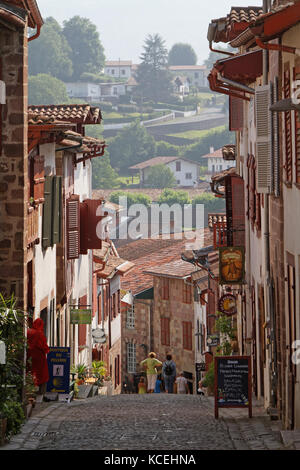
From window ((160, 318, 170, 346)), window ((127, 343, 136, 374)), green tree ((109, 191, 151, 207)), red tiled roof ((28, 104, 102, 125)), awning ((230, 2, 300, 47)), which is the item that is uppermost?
green tree ((109, 191, 151, 207))

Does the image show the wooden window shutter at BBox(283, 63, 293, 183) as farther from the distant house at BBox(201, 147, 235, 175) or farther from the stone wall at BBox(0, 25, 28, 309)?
the distant house at BBox(201, 147, 235, 175)

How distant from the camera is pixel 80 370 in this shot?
2405cm

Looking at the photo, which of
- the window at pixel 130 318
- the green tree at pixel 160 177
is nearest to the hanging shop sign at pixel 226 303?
the window at pixel 130 318

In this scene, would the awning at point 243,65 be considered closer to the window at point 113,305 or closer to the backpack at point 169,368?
the backpack at point 169,368

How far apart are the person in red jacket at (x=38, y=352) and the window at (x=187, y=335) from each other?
26.7 m

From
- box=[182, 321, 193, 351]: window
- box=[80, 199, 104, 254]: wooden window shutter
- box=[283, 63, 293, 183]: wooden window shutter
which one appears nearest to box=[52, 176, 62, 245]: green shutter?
box=[80, 199, 104, 254]: wooden window shutter

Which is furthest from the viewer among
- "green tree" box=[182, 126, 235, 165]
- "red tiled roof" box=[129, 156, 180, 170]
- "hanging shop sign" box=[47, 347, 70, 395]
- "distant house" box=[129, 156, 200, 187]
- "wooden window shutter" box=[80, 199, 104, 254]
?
"green tree" box=[182, 126, 235, 165]

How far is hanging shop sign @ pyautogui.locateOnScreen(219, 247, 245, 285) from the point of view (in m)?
22.4

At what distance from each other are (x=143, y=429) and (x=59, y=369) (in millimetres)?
4966

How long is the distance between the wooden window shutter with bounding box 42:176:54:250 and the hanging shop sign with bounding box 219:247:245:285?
3.97 m

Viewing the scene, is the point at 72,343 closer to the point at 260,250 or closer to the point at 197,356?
the point at 260,250
